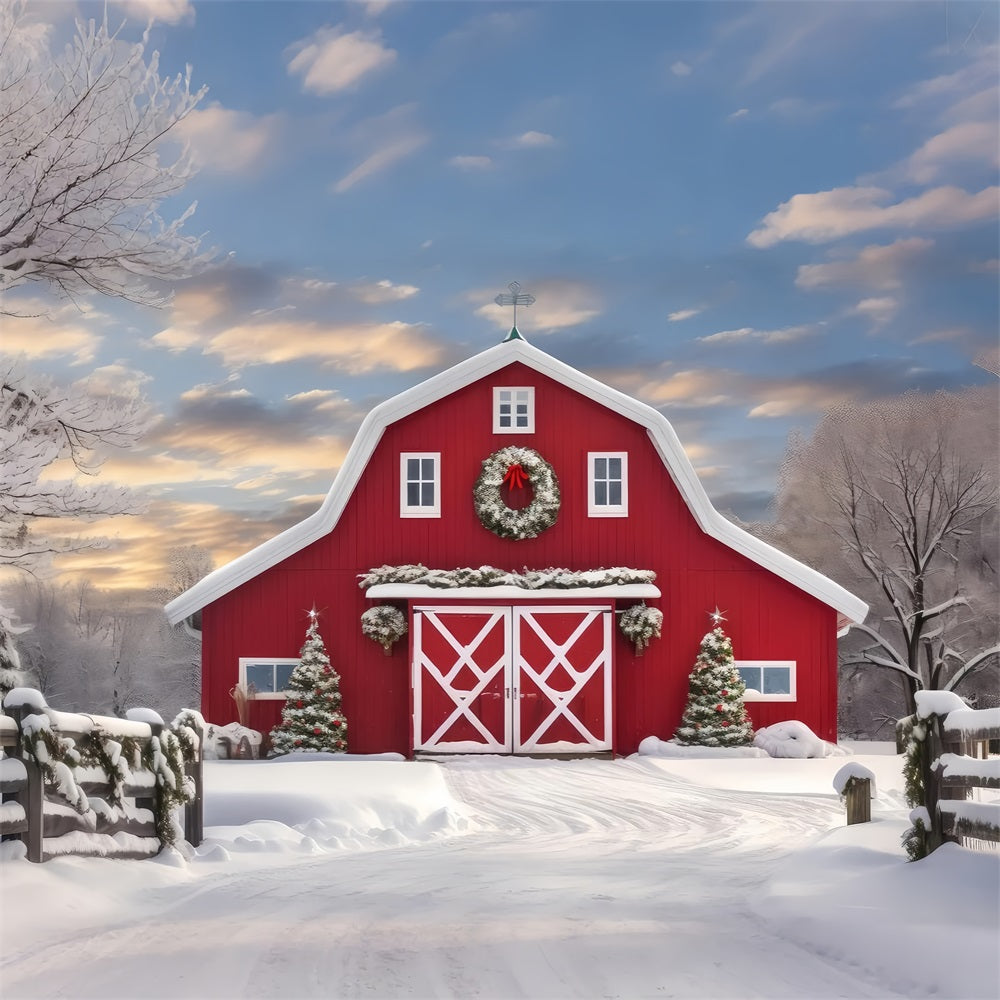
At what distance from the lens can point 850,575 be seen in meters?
29.0

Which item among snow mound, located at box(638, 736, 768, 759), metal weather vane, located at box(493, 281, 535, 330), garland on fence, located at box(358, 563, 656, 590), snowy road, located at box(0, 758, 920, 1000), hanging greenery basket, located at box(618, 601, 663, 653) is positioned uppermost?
metal weather vane, located at box(493, 281, 535, 330)

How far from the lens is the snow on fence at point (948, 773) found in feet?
21.5

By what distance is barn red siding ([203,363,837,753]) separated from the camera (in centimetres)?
1861

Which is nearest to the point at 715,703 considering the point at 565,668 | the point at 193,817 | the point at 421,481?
the point at 565,668

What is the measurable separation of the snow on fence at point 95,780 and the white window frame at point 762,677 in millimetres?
11377

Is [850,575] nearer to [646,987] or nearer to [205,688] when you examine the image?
[205,688]

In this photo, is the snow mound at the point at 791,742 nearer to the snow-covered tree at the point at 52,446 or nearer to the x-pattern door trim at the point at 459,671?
the x-pattern door trim at the point at 459,671

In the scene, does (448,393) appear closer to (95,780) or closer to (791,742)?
(791,742)

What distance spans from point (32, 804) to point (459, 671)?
11875 mm

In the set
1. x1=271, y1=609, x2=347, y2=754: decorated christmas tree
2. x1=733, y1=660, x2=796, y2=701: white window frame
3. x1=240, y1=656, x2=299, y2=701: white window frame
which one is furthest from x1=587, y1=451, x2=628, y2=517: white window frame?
x1=240, y1=656, x2=299, y2=701: white window frame

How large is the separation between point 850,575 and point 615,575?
41.8 feet

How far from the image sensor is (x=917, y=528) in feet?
93.2

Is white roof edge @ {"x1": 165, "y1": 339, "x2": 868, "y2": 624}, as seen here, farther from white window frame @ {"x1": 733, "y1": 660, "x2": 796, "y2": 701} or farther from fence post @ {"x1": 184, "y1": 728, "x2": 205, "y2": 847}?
fence post @ {"x1": 184, "y1": 728, "x2": 205, "y2": 847}

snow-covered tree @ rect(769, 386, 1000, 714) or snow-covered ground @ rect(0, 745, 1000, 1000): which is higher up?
snow-covered tree @ rect(769, 386, 1000, 714)
